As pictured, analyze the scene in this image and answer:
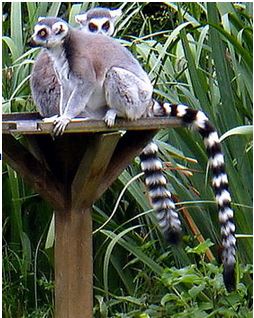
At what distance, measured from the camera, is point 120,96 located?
331cm

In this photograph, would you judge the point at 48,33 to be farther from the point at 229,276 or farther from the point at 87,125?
the point at 229,276

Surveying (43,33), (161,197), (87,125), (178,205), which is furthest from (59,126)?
(178,205)

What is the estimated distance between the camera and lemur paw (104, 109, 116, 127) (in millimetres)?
3000

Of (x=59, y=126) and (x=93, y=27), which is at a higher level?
(x=93, y=27)

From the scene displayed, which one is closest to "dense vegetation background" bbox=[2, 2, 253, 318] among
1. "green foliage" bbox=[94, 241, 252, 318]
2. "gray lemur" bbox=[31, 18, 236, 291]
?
"green foliage" bbox=[94, 241, 252, 318]

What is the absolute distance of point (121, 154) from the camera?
325 centimetres

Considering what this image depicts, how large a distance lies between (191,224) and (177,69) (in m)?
0.85

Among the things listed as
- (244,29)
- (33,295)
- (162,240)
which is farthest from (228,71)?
(33,295)

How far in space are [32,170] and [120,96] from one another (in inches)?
17.0

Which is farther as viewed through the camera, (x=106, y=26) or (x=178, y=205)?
(x=178, y=205)

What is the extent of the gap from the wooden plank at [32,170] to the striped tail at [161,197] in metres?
0.43

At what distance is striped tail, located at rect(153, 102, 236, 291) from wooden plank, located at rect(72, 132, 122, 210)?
37cm

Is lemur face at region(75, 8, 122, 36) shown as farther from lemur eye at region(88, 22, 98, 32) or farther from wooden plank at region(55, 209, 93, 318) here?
wooden plank at region(55, 209, 93, 318)

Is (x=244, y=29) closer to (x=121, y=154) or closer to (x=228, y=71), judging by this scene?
(x=228, y=71)
